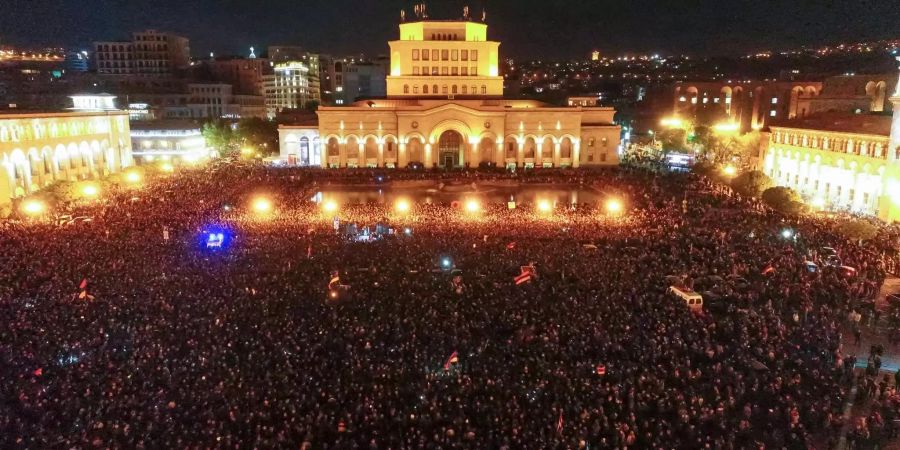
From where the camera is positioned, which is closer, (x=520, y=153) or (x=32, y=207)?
(x=32, y=207)

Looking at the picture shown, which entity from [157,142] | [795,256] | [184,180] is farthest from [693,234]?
[157,142]

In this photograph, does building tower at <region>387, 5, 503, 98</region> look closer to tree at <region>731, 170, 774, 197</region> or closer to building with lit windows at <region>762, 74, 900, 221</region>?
building with lit windows at <region>762, 74, 900, 221</region>

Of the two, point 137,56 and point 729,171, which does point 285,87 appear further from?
point 729,171

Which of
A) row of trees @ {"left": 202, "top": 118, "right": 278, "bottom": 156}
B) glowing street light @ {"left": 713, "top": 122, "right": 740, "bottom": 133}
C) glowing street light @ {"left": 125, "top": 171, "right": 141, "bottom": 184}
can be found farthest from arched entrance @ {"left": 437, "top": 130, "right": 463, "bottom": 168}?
glowing street light @ {"left": 713, "top": 122, "right": 740, "bottom": 133}

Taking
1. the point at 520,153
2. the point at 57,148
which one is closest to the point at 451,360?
the point at 57,148

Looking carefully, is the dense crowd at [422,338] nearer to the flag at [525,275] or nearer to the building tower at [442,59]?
the flag at [525,275]

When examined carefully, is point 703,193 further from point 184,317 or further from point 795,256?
point 184,317
